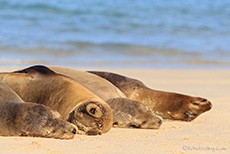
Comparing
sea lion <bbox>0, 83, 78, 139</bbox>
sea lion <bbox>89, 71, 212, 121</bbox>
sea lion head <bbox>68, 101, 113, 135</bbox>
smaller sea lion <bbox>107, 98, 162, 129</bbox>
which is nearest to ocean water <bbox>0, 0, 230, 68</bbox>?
sea lion <bbox>89, 71, 212, 121</bbox>

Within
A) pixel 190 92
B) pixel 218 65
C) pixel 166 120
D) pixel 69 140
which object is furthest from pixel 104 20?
pixel 69 140

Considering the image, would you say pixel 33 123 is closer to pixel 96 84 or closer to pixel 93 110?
pixel 93 110

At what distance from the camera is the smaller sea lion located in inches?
171

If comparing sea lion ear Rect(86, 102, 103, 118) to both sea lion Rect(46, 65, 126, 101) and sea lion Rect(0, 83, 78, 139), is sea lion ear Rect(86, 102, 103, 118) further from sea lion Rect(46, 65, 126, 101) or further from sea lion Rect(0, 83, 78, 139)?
sea lion Rect(46, 65, 126, 101)

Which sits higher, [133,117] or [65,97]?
[65,97]

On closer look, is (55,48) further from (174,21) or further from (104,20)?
(174,21)

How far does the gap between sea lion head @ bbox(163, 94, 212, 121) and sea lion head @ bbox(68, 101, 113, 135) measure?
1.18m

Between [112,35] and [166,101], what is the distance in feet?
33.5

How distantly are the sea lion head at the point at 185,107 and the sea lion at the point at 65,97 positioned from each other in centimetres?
114

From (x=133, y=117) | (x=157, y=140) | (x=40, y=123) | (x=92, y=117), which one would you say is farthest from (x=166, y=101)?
(x=40, y=123)

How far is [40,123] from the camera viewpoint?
140 inches

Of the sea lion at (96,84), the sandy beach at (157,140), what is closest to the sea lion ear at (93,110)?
the sandy beach at (157,140)

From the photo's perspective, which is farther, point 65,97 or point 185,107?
point 185,107

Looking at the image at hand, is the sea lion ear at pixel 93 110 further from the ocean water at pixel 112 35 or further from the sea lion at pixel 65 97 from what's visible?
the ocean water at pixel 112 35
